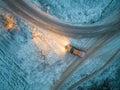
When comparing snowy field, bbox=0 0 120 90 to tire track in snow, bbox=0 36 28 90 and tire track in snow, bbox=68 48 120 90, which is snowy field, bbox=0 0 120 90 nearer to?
tire track in snow, bbox=0 36 28 90

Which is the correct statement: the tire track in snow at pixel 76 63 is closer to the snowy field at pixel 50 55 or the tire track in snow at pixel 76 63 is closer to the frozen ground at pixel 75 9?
the snowy field at pixel 50 55

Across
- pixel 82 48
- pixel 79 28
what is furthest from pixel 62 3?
pixel 82 48

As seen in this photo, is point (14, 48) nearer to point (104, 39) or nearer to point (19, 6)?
point (19, 6)

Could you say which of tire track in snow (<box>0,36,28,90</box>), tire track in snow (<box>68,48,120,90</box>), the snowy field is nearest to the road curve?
the snowy field

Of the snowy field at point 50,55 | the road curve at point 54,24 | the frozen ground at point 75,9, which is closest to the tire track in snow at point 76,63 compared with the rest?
the snowy field at point 50,55

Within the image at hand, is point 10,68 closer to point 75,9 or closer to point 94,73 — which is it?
point 94,73

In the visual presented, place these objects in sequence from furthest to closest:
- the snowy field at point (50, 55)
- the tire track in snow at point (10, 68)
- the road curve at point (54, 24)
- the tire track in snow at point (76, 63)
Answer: the road curve at point (54, 24) < the tire track in snow at point (76, 63) < the snowy field at point (50, 55) < the tire track in snow at point (10, 68)

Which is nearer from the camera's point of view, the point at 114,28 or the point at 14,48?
the point at 14,48
